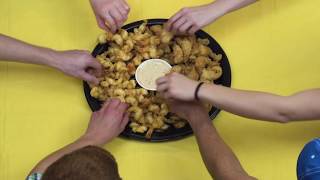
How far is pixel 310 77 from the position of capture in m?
1.31

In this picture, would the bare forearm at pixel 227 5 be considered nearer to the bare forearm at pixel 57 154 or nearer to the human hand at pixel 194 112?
the human hand at pixel 194 112

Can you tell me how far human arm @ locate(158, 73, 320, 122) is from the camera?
3.51 feet

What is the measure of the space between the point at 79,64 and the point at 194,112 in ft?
1.09

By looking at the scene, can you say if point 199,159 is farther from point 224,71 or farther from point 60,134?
point 60,134

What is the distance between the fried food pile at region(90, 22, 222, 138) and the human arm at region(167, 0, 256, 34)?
3 cm

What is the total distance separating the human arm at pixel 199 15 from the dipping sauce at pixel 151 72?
97 millimetres

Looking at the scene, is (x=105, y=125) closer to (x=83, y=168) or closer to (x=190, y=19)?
(x=190, y=19)

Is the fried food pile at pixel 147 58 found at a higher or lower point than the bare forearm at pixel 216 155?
higher

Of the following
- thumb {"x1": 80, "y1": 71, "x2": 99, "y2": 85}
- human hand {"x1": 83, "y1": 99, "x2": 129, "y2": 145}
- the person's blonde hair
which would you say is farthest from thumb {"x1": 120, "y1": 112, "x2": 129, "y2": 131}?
the person's blonde hair

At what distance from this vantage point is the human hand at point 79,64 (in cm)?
126

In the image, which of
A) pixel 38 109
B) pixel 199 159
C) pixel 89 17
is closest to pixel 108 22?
pixel 89 17

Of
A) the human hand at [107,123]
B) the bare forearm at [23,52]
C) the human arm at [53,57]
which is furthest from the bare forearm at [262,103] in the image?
the bare forearm at [23,52]

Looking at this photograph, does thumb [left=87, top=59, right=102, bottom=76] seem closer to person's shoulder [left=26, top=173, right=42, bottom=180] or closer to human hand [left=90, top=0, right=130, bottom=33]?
human hand [left=90, top=0, right=130, bottom=33]

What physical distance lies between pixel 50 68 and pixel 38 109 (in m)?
0.12
